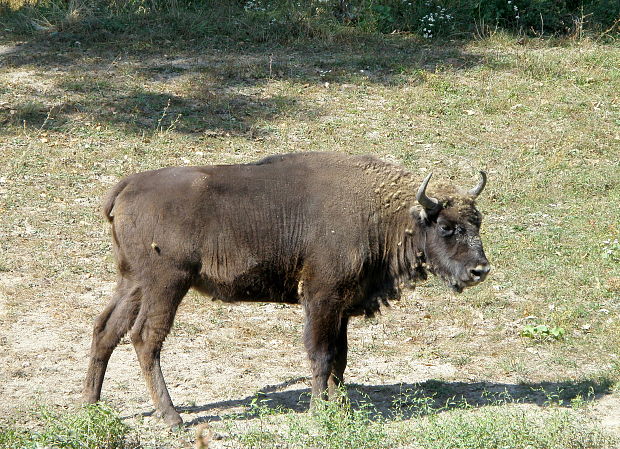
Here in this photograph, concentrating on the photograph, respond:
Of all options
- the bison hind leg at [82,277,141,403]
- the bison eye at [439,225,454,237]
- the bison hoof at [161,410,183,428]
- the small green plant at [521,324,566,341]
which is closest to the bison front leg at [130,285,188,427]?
the bison hoof at [161,410,183,428]

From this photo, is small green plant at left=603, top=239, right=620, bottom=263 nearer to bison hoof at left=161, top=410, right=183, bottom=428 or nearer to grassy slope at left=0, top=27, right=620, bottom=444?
grassy slope at left=0, top=27, right=620, bottom=444

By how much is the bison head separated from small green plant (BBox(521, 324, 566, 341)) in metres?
1.77

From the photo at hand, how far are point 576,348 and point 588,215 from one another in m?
Answer: 3.61

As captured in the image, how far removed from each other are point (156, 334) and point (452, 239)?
2418mm

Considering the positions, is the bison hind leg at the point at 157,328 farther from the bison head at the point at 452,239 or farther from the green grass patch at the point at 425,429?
the bison head at the point at 452,239

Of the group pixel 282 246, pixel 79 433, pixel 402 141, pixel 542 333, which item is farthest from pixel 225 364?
pixel 402 141

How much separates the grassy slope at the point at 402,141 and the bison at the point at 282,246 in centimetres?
147

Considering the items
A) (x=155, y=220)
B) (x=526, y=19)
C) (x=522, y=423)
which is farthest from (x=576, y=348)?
(x=526, y=19)

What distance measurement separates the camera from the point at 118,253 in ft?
23.8

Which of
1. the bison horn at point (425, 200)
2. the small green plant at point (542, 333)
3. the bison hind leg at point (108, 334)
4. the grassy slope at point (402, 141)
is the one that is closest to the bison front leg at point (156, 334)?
the bison hind leg at point (108, 334)

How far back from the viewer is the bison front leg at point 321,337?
7.13 metres

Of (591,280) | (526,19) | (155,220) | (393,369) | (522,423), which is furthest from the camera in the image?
(526,19)

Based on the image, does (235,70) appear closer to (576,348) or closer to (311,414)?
(576,348)

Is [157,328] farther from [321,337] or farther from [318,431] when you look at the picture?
[318,431]
